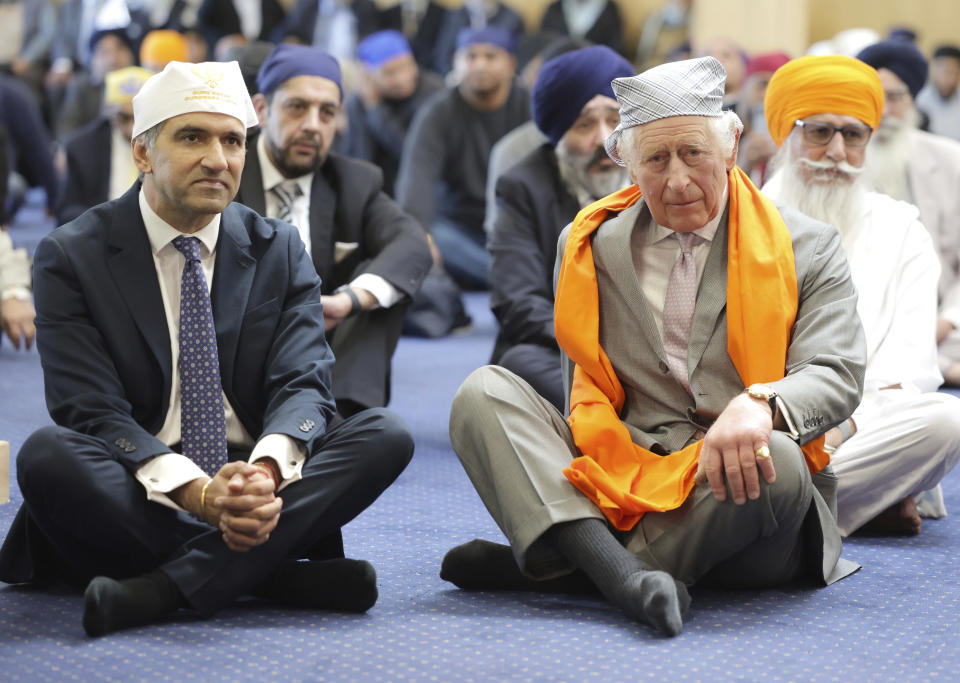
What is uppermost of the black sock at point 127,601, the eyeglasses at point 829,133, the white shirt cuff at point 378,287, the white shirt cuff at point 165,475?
the eyeglasses at point 829,133

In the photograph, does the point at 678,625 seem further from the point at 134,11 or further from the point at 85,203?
the point at 134,11

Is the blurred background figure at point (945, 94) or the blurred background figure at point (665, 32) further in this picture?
the blurred background figure at point (665, 32)

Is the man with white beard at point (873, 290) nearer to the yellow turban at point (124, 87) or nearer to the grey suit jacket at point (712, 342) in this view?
the grey suit jacket at point (712, 342)

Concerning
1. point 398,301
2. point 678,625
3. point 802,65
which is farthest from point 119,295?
point 802,65

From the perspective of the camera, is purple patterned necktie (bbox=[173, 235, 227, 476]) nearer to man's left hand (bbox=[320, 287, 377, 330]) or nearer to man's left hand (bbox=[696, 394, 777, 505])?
man's left hand (bbox=[696, 394, 777, 505])

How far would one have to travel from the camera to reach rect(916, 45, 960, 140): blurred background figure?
10031 millimetres

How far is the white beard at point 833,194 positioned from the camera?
138 inches

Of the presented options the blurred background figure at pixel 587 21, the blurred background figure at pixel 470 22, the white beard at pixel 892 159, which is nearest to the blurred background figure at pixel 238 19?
the blurred background figure at pixel 470 22

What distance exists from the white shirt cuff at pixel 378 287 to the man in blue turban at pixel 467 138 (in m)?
3.12

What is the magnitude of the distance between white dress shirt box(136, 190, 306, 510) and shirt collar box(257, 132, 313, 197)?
4.31 feet

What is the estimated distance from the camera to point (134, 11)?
1357cm

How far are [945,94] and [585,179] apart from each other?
6.66m

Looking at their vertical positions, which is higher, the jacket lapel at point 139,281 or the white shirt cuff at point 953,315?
the jacket lapel at point 139,281

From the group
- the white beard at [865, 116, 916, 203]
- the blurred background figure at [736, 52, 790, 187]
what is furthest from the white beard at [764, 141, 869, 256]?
the white beard at [865, 116, 916, 203]
